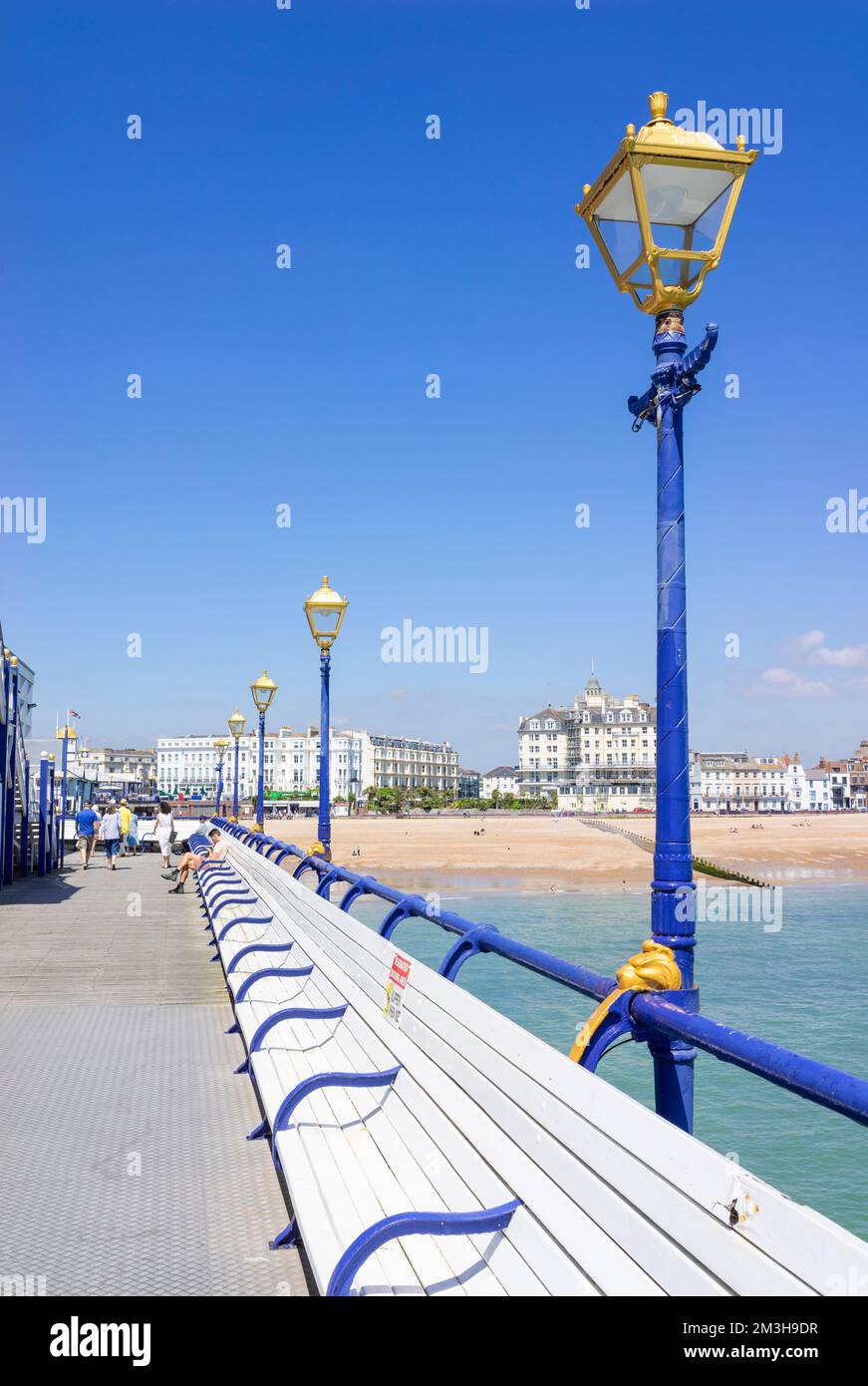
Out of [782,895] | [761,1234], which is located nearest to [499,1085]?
[761,1234]

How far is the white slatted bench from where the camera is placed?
226cm

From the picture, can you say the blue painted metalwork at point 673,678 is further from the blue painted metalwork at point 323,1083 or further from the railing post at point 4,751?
the railing post at point 4,751

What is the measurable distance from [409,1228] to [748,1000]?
15425 mm

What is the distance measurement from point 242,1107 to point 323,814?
7842mm

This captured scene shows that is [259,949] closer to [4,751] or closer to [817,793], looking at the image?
[4,751]

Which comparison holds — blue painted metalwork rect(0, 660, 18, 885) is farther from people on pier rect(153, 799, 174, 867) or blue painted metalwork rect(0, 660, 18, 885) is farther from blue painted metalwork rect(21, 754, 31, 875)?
people on pier rect(153, 799, 174, 867)

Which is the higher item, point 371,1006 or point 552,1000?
point 371,1006

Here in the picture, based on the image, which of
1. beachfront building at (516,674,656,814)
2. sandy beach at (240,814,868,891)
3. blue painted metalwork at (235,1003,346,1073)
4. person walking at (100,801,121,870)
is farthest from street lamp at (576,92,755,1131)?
beachfront building at (516,674,656,814)

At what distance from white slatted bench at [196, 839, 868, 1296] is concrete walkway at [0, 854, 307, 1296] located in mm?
361

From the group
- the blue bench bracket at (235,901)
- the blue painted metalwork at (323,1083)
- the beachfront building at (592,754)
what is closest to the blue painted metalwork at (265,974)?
the blue painted metalwork at (323,1083)

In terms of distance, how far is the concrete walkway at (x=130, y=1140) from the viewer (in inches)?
157

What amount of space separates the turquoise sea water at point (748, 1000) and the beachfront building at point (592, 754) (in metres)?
131
